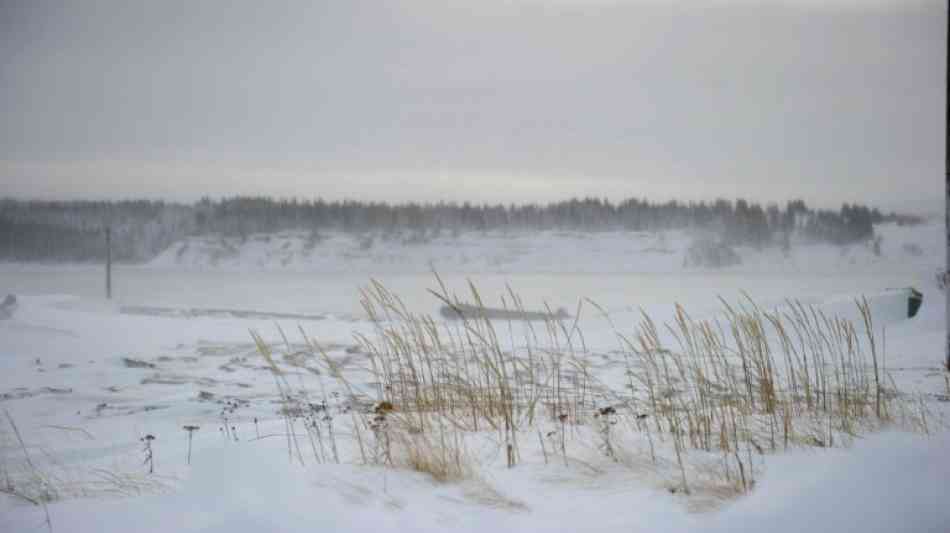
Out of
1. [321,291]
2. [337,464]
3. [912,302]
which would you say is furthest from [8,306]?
[912,302]

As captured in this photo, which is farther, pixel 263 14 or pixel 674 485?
pixel 263 14

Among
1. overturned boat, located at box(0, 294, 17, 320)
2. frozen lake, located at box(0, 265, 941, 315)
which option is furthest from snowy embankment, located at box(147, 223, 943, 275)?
overturned boat, located at box(0, 294, 17, 320)

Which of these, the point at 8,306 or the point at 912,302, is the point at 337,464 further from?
the point at 8,306

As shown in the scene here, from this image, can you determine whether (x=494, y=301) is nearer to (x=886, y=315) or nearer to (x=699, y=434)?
(x=886, y=315)

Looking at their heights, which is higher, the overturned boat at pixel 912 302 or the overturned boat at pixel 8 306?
the overturned boat at pixel 912 302

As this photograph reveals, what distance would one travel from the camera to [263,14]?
9461mm

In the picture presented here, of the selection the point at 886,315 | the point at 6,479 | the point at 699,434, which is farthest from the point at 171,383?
the point at 886,315

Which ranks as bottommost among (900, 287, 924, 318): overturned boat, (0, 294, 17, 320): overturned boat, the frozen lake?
the frozen lake

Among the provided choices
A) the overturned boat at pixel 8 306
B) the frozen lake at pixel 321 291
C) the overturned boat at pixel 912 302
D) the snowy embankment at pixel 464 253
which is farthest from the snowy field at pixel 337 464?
the snowy embankment at pixel 464 253

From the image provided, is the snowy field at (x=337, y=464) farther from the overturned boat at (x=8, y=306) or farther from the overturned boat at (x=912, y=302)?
the overturned boat at (x=8, y=306)

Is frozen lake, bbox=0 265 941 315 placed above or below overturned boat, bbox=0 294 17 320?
below

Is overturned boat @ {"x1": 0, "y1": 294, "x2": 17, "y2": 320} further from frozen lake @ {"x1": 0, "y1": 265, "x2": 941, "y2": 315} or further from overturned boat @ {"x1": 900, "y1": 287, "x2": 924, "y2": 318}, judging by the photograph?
overturned boat @ {"x1": 900, "y1": 287, "x2": 924, "y2": 318}

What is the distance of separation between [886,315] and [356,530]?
10.4 metres

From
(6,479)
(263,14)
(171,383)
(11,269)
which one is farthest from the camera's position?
(11,269)
